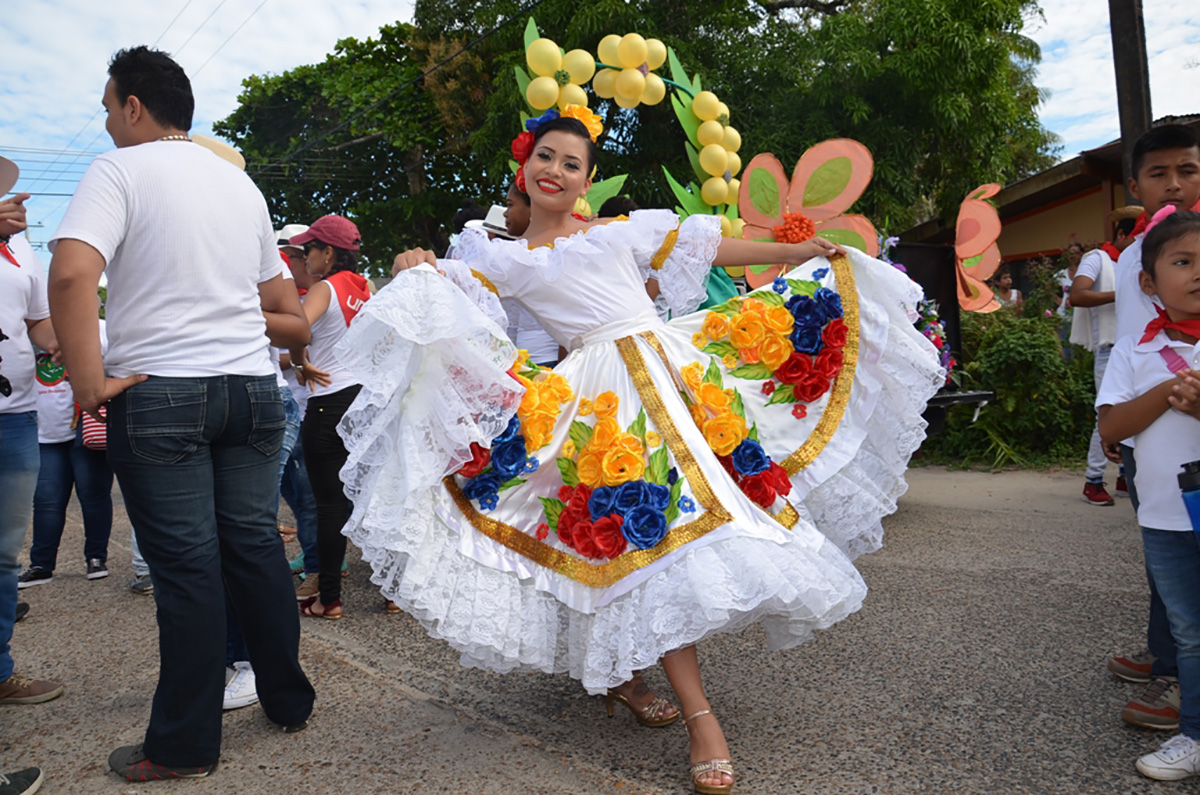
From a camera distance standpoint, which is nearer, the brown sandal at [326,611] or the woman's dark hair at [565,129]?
the woman's dark hair at [565,129]

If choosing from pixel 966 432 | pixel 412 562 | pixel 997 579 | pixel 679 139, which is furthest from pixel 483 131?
pixel 412 562

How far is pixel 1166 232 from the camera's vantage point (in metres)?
2.42

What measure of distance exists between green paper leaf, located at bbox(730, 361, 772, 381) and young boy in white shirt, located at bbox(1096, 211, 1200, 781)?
1011mm

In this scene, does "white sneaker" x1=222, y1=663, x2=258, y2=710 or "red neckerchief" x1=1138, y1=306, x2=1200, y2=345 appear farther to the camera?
"white sneaker" x1=222, y1=663, x2=258, y2=710

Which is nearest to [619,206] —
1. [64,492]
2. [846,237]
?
[846,237]

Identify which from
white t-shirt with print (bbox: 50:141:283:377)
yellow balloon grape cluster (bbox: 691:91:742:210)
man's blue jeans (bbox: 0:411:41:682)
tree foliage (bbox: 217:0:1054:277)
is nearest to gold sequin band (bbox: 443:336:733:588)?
white t-shirt with print (bbox: 50:141:283:377)

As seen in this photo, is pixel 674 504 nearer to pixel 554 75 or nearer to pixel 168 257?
pixel 168 257

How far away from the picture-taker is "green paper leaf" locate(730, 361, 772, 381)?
9.78 ft

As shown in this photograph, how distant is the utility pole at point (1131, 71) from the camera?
21.6ft

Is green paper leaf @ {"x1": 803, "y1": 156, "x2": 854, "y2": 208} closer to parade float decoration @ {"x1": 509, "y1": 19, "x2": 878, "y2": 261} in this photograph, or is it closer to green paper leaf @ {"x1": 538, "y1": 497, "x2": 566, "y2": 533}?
parade float decoration @ {"x1": 509, "y1": 19, "x2": 878, "y2": 261}

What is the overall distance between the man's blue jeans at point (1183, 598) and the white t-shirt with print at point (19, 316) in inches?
148

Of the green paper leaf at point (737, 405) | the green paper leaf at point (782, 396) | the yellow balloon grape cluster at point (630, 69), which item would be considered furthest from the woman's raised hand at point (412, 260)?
the yellow balloon grape cluster at point (630, 69)

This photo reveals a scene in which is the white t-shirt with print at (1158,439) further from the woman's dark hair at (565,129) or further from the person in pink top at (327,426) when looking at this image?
the person in pink top at (327,426)

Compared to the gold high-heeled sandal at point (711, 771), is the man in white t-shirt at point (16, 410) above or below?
above
